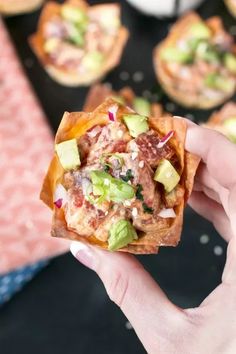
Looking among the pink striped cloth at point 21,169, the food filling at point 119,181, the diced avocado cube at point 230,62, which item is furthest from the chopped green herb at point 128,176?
the diced avocado cube at point 230,62

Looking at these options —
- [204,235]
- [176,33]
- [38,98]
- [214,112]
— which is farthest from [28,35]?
[204,235]

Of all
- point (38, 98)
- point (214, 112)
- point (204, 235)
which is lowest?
point (204, 235)

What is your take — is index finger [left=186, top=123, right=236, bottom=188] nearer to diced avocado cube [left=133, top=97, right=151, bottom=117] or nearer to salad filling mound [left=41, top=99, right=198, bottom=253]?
salad filling mound [left=41, top=99, right=198, bottom=253]

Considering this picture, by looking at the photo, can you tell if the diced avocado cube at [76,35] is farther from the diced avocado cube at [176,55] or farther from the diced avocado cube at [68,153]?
the diced avocado cube at [68,153]

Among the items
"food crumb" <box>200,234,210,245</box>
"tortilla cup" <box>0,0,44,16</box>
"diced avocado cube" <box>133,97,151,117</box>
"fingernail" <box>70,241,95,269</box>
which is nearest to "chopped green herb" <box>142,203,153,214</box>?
"fingernail" <box>70,241,95,269</box>

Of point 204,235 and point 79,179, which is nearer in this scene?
point 79,179

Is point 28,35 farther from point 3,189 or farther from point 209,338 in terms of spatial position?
point 209,338

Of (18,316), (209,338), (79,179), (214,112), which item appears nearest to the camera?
(209,338)

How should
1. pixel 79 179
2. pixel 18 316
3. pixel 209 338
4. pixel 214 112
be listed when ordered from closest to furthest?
pixel 209 338 < pixel 79 179 < pixel 18 316 < pixel 214 112
